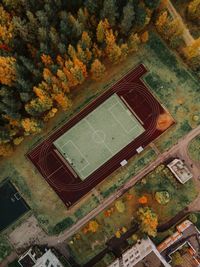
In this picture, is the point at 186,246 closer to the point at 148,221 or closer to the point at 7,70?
the point at 148,221

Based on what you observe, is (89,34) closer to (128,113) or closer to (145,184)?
(128,113)

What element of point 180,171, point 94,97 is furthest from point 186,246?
point 94,97

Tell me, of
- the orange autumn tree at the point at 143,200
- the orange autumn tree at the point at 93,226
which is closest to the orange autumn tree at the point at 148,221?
the orange autumn tree at the point at 143,200

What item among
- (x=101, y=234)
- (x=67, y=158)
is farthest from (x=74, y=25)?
(x=101, y=234)

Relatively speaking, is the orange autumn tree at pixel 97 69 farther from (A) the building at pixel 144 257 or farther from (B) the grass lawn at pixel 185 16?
(A) the building at pixel 144 257

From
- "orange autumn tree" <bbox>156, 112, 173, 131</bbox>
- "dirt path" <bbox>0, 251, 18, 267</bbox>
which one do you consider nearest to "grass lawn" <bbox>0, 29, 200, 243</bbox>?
"orange autumn tree" <bbox>156, 112, 173, 131</bbox>

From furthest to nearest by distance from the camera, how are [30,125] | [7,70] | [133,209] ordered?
[133,209], [30,125], [7,70]
